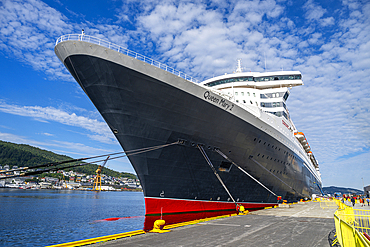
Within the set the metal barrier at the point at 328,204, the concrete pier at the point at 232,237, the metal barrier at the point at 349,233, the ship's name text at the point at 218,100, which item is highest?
the ship's name text at the point at 218,100

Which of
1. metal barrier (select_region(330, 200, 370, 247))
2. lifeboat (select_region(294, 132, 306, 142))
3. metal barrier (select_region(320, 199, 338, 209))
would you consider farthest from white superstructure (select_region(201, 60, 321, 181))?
metal barrier (select_region(330, 200, 370, 247))

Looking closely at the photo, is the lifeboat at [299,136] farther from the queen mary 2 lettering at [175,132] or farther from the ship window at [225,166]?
the ship window at [225,166]

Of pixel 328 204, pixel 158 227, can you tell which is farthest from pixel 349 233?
pixel 328 204

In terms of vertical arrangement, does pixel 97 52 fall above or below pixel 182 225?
above

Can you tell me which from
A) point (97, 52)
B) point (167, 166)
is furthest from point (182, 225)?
point (97, 52)

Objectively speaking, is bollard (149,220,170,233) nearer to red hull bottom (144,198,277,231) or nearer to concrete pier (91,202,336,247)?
concrete pier (91,202,336,247)

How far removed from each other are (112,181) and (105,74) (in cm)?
14034

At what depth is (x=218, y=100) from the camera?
1220cm

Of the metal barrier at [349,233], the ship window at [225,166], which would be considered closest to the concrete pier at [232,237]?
the metal barrier at [349,233]

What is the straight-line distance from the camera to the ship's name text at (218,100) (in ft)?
38.6

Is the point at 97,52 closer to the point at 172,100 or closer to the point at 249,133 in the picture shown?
the point at 172,100

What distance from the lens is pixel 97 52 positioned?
930cm

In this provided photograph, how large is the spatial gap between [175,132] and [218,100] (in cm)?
291

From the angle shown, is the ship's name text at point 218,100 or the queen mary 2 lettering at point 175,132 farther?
the ship's name text at point 218,100
